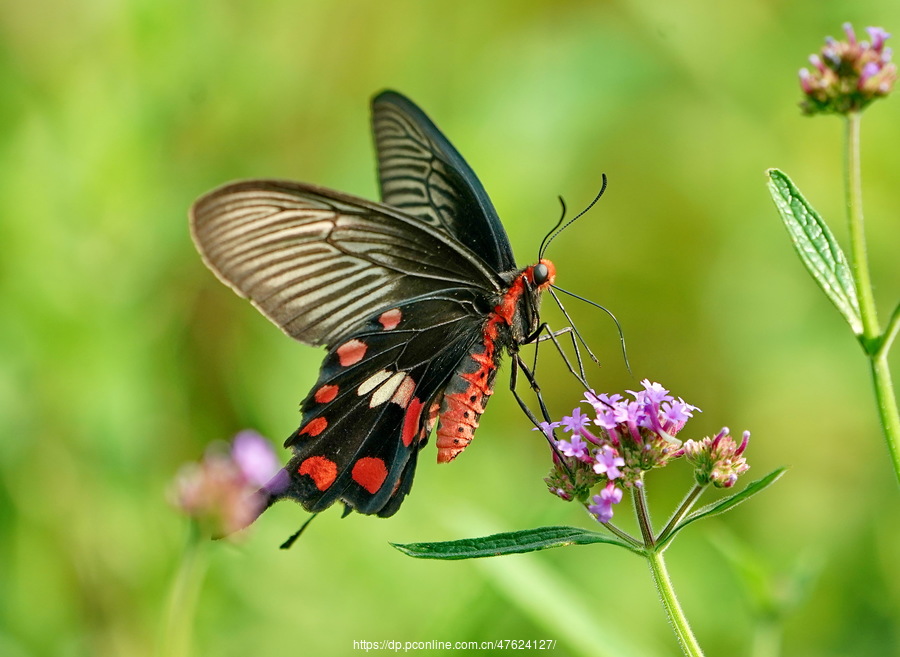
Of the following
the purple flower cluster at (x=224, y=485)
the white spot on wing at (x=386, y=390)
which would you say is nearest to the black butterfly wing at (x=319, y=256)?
the white spot on wing at (x=386, y=390)

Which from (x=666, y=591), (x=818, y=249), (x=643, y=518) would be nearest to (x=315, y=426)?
(x=643, y=518)

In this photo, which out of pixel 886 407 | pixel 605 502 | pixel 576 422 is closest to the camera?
pixel 886 407

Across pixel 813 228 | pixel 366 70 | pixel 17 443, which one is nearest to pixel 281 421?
pixel 17 443

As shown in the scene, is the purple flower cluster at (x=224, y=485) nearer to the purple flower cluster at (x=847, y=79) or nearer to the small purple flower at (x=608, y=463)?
the small purple flower at (x=608, y=463)

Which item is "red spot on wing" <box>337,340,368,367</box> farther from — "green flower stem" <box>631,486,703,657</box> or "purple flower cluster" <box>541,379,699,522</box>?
"green flower stem" <box>631,486,703,657</box>

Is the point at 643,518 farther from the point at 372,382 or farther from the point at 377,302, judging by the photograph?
the point at 377,302

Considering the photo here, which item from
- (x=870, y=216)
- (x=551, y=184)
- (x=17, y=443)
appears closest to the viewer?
(x=17, y=443)

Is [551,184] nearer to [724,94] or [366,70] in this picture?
[724,94]
